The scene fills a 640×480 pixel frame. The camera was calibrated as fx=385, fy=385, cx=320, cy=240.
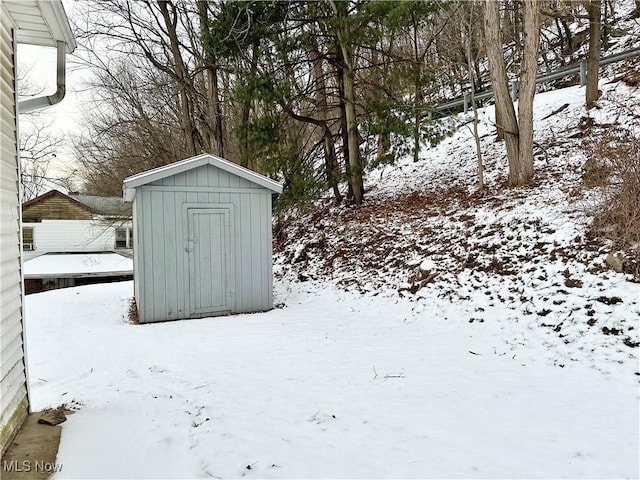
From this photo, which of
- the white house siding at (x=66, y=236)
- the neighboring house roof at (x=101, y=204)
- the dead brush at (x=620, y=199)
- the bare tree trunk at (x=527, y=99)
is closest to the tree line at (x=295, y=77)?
the bare tree trunk at (x=527, y=99)

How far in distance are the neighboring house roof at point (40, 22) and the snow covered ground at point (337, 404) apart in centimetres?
253

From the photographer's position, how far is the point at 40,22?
2.47 meters

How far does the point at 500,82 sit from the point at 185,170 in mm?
5919

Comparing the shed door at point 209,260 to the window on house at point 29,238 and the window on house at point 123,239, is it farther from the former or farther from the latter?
the window on house at point 29,238

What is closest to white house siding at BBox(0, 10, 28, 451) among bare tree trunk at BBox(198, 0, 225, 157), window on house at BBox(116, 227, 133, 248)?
bare tree trunk at BBox(198, 0, 225, 157)

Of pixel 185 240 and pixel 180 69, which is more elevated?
pixel 180 69

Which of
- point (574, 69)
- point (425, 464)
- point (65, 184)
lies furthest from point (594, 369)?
point (65, 184)

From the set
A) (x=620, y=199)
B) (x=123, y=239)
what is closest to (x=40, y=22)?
(x=620, y=199)

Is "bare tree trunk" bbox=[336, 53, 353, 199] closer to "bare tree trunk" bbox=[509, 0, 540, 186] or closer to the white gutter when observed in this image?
"bare tree trunk" bbox=[509, 0, 540, 186]

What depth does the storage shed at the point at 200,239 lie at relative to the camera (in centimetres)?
564

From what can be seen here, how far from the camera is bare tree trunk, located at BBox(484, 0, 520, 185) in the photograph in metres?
7.07

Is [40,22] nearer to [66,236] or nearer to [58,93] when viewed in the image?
[58,93]

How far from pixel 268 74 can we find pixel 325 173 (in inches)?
106

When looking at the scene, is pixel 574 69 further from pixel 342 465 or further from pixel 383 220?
pixel 342 465
